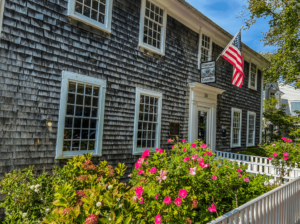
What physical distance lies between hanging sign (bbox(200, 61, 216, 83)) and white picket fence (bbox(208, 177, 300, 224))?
172 inches

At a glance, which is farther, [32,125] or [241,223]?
[32,125]

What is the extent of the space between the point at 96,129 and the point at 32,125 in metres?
1.48

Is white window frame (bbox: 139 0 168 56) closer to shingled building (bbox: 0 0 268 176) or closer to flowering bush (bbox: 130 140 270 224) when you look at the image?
shingled building (bbox: 0 0 268 176)

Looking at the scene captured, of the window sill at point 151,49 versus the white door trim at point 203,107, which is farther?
the white door trim at point 203,107

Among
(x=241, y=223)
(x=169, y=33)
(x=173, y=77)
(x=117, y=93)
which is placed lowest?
(x=241, y=223)

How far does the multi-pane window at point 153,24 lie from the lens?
21.6 ft

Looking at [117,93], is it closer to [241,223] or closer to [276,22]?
[241,223]

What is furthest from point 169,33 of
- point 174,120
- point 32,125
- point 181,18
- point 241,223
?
point 241,223

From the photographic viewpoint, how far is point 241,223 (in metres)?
2.43

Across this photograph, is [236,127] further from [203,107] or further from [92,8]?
[92,8]

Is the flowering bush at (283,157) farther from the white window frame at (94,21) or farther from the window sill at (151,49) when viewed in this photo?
the white window frame at (94,21)

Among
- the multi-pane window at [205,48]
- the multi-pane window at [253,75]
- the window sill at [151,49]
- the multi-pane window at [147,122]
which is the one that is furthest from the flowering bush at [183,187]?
the multi-pane window at [253,75]

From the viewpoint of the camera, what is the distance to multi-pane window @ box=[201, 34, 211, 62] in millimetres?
8902

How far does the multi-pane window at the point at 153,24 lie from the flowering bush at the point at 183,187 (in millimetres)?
4072
